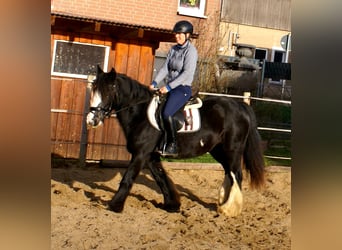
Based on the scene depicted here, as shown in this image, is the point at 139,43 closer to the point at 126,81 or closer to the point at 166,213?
the point at 126,81

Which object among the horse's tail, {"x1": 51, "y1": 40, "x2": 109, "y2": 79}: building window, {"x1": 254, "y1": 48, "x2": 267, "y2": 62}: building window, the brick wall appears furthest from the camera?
{"x1": 51, "y1": 40, "x2": 109, "y2": 79}: building window

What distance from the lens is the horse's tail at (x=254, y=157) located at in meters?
3.03

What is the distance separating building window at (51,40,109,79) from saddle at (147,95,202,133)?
87 centimetres

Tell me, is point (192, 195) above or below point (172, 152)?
below

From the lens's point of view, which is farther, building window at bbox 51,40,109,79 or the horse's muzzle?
building window at bbox 51,40,109,79

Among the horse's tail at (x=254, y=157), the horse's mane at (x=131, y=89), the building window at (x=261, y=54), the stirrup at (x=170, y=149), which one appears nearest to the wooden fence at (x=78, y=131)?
the horse's mane at (x=131, y=89)

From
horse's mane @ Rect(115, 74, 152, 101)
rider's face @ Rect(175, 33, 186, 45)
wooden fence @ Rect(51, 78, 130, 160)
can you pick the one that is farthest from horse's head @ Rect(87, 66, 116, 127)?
wooden fence @ Rect(51, 78, 130, 160)

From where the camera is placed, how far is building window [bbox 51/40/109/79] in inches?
125

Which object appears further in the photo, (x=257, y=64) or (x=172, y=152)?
(x=172, y=152)

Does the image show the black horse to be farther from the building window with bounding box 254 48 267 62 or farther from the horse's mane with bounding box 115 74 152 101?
the building window with bounding box 254 48 267 62

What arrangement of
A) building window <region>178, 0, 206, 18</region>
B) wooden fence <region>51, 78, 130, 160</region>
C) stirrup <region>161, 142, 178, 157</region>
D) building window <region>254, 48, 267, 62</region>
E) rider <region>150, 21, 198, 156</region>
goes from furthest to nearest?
wooden fence <region>51, 78, 130, 160</region>
stirrup <region>161, 142, 178, 157</region>
rider <region>150, 21, 198, 156</region>
building window <region>254, 48, 267, 62</region>
building window <region>178, 0, 206, 18</region>
